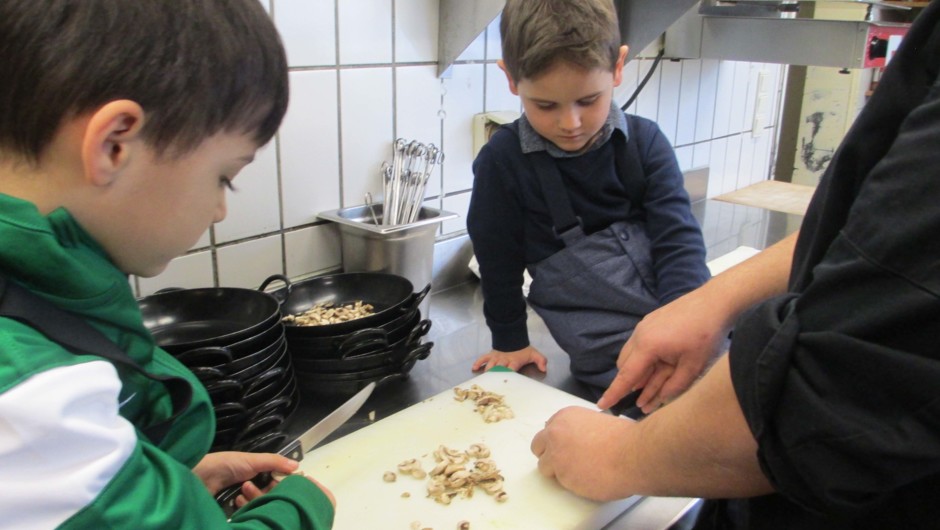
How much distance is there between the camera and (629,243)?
3.22 ft

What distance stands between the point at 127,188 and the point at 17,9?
11 cm

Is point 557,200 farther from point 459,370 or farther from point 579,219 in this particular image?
A: point 459,370

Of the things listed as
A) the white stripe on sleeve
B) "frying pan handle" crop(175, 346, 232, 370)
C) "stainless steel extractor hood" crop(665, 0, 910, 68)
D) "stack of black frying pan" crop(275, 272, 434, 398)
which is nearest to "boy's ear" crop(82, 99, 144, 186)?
the white stripe on sleeve

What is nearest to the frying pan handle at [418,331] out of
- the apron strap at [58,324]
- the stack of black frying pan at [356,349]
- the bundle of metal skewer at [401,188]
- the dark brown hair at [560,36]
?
the stack of black frying pan at [356,349]

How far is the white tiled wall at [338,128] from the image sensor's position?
0.96 m

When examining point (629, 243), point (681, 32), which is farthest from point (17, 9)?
point (681, 32)

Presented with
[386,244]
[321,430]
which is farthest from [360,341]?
[386,244]

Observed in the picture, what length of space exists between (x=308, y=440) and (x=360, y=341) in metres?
0.13

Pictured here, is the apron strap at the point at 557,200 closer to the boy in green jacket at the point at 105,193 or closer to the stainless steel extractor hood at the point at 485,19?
the stainless steel extractor hood at the point at 485,19

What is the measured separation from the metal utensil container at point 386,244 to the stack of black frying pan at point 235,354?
0.20m

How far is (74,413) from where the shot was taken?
353 millimetres

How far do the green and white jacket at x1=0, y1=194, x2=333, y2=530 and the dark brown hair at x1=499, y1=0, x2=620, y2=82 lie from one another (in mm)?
584

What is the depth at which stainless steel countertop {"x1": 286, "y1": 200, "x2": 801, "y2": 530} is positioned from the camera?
2.25 feet

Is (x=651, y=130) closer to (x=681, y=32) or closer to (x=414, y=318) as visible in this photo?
(x=414, y=318)
